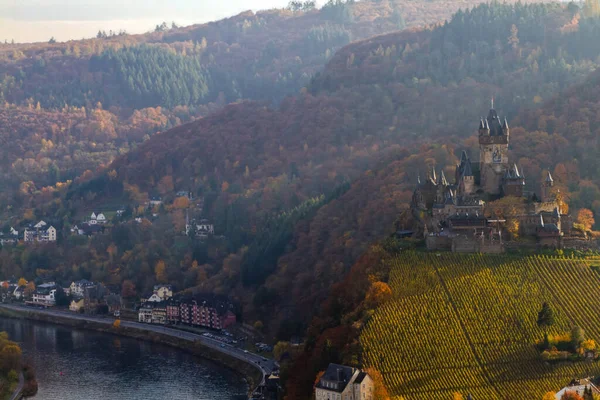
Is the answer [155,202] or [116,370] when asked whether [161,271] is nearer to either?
[155,202]

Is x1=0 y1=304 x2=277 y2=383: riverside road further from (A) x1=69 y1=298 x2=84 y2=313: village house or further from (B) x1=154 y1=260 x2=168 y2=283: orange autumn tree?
(B) x1=154 y1=260 x2=168 y2=283: orange autumn tree

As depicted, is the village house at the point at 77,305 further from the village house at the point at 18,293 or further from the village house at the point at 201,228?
the village house at the point at 201,228

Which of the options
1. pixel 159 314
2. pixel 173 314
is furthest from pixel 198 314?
pixel 159 314

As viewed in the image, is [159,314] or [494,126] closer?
[494,126]

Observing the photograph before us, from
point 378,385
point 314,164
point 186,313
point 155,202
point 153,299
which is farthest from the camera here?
point 155,202

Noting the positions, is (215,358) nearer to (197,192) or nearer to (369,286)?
(369,286)

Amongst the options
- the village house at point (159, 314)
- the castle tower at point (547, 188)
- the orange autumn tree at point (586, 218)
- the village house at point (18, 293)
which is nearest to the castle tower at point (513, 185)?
the castle tower at point (547, 188)
